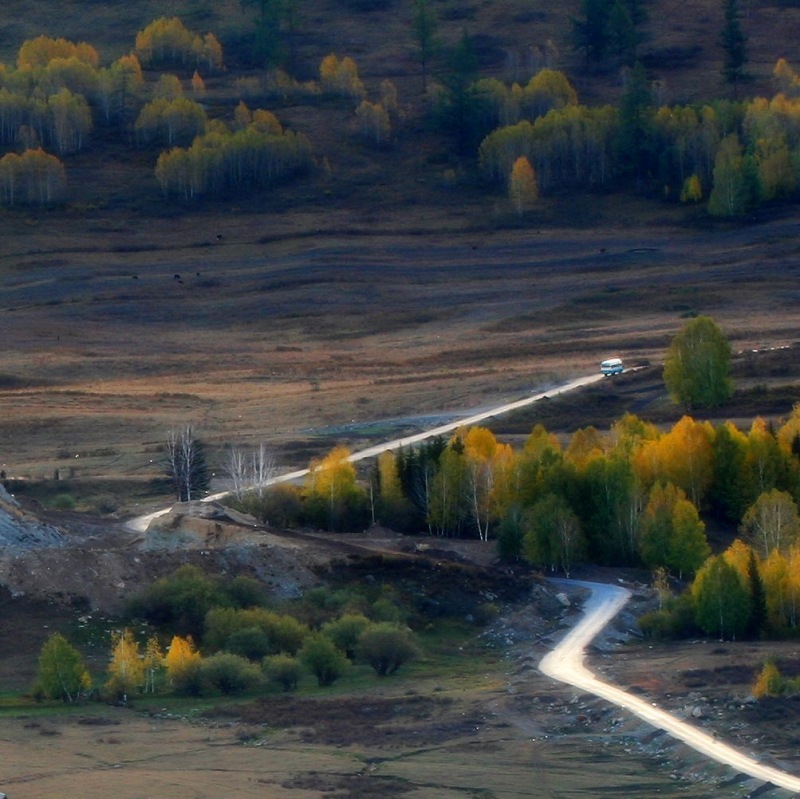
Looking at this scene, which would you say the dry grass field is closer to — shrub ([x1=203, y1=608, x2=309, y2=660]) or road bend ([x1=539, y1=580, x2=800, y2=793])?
road bend ([x1=539, y1=580, x2=800, y2=793])

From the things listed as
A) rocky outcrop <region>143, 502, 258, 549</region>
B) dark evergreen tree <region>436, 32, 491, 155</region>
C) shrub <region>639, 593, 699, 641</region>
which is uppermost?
dark evergreen tree <region>436, 32, 491, 155</region>

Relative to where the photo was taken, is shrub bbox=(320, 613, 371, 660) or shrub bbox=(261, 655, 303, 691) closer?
shrub bbox=(261, 655, 303, 691)

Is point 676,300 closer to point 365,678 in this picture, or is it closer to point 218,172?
point 218,172

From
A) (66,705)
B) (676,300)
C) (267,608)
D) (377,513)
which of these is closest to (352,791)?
(66,705)

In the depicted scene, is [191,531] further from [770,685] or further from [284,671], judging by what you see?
[770,685]

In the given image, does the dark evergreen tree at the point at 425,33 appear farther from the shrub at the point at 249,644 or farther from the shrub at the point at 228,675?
the shrub at the point at 228,675

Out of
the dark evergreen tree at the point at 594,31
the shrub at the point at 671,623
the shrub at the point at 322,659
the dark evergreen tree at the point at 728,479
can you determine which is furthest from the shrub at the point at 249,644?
the dark evergreen tree at the point at 594,31

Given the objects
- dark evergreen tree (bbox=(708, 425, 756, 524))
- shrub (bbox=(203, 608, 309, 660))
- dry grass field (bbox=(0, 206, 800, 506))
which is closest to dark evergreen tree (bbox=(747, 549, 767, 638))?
shrub (bbox=(203, 608, 309, 660))

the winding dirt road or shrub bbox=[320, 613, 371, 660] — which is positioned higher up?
shrub bbox=[320, 613, 371, 660]
